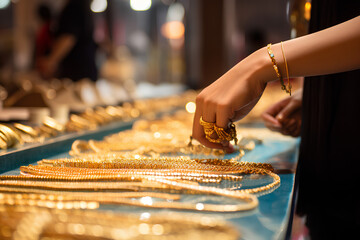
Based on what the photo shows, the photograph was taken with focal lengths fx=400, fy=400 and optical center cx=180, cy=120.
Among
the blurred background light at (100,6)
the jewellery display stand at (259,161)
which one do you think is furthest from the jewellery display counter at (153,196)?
the blurred background light at (100,6)

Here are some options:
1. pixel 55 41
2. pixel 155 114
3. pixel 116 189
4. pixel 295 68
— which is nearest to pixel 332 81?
pixel 295 68

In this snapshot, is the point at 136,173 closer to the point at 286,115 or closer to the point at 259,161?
the point at 259,161

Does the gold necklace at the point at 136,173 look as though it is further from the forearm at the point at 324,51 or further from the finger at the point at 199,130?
the forearm at the point at 324,51

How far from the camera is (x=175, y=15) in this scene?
859 centimetres

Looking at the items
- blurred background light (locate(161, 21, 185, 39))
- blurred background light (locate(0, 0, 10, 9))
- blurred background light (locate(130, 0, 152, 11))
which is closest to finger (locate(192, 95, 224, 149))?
blurred background light (locate(0, 0, 10, 9))

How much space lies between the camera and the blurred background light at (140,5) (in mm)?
7751

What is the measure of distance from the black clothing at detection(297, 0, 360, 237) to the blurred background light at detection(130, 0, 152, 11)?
278 inches

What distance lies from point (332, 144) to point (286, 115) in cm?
20

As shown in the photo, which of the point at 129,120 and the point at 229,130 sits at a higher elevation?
the point at 229,130

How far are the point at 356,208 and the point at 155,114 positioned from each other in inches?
60.2

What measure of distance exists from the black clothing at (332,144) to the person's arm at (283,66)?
280 millimetres

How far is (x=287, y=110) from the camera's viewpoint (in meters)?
1.21

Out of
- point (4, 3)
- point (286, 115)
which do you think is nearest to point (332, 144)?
point (286, 115)

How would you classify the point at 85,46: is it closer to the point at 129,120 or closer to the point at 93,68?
the point at 93,68
